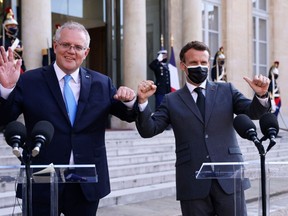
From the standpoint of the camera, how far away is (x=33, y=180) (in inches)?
106

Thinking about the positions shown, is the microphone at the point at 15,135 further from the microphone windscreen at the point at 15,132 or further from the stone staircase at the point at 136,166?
the stone staircase at the point at 136,166

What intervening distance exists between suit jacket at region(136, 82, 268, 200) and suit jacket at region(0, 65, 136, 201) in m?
0.27

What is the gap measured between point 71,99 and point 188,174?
0.87m

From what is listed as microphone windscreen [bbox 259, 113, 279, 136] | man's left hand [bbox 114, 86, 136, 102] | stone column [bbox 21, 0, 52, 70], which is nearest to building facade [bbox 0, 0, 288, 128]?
stone column [bbox 21, 0, 52, 70]

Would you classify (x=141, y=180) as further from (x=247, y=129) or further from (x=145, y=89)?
(x=247, y=129)

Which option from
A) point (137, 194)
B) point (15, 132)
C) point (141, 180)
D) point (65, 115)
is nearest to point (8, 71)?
point (65, 115)

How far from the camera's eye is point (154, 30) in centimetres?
1516

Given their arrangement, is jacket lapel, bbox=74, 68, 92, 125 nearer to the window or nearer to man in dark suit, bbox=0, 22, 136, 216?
man in dark suit, bbox=0, 22, 136, 216

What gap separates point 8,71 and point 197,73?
118cm

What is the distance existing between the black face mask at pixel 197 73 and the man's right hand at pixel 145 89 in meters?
0.34

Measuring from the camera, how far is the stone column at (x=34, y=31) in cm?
1020

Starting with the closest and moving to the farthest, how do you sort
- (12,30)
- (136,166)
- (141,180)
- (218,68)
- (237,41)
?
(141,180) → (136,166) → (12,30) → (218,68) → (237,41)

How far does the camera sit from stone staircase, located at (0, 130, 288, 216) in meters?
7.48

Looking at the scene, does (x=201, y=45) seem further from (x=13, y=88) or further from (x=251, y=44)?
(x=251, y=44)
